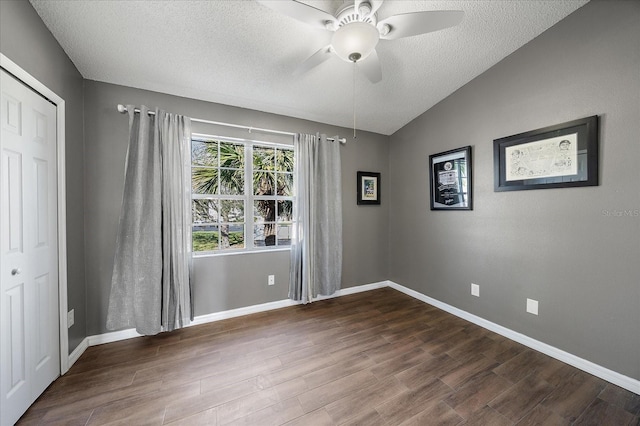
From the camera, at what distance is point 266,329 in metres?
2.45

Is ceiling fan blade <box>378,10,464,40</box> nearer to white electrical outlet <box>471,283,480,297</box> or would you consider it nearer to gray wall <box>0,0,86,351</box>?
gray wall <box>0,0,86,351</box>

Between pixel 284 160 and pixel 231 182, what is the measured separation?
720 millimetres

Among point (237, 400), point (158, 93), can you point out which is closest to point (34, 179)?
point (158, 93)

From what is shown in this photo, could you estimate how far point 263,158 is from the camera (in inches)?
115

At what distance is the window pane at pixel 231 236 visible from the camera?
8.89 ft

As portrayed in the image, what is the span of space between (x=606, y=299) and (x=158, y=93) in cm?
422

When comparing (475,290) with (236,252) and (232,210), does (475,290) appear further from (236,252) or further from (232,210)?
(232,210)

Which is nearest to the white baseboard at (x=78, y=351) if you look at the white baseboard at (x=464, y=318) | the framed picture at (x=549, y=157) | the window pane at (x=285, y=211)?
the white baseboard at (x=464, y=318)

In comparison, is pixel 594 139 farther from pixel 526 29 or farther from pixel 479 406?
pixel 479 406

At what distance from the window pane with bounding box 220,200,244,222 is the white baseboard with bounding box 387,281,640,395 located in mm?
2660

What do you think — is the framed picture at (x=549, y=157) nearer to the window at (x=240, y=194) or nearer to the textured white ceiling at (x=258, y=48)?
the textured white ceiling at (x=258, y=48)

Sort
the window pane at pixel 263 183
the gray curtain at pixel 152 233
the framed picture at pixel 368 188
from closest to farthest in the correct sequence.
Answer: the gray curtain at pixel 152 233 → the window pane at pixel 263 183 → the framed picture at pixel 368 188

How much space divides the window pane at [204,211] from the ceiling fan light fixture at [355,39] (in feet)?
6.55

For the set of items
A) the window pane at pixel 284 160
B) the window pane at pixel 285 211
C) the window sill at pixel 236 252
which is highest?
the window pane at pixel 284 160
